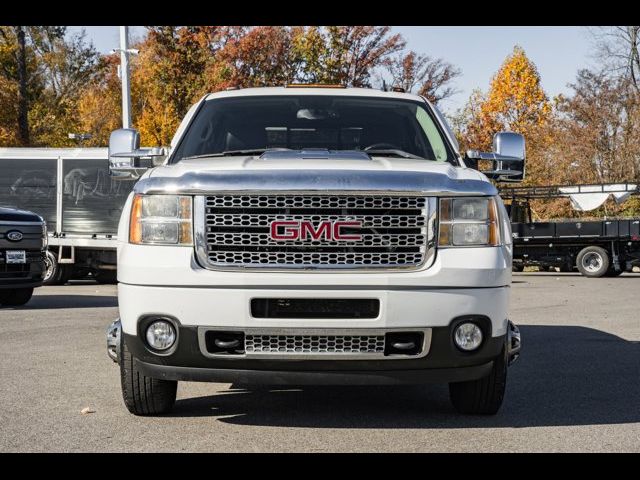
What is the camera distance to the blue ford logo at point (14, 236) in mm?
13625

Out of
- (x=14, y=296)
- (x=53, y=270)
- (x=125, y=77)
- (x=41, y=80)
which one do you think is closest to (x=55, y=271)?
(x=53, y=270)

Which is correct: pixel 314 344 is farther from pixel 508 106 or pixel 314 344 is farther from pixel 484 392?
pixel 508 106

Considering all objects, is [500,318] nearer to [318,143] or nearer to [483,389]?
[483,389]

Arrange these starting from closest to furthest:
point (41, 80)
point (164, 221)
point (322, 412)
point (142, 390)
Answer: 1. point (164, 221)
2. point (142, 390)
3. point (322, 412)
4. point (41, 80)

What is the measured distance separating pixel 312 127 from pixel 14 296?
871cm

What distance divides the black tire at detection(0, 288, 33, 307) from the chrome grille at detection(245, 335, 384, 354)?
9828mm

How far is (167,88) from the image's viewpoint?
3438 cm

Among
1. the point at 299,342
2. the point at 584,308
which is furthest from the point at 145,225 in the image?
the point at 584,308

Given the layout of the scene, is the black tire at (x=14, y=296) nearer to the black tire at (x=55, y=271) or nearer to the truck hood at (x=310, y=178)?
the black tire at (x=55, y=271)

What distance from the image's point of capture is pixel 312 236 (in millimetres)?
5457

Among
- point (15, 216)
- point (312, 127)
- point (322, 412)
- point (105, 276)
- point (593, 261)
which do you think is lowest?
point (322, 412)

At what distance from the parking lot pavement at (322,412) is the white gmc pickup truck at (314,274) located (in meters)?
0.33
